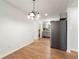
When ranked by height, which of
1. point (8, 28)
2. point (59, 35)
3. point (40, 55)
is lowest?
point (40, 55)

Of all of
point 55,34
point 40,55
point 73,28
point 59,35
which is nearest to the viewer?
point 40,55

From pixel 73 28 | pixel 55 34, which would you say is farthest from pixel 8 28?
pixel 73 28

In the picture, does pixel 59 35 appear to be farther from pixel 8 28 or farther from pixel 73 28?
pixel 8 28

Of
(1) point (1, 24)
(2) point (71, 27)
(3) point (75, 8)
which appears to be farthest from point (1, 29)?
(3) point (75, 8)

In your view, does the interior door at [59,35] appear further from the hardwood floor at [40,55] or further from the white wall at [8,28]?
the white wall at [8,28]

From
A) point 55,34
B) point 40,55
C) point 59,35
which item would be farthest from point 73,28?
point 40,55

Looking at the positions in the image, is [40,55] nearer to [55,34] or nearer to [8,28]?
[55,34]

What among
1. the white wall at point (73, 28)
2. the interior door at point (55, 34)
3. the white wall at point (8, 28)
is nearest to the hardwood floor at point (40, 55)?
the white wall at point (8, 28)

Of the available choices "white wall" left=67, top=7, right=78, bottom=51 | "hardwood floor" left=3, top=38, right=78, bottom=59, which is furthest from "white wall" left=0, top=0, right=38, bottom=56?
"white wall" left=67, top=7, right=78, bottom=51

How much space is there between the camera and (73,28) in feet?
15.0

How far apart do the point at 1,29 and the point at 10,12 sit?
45.7 inches

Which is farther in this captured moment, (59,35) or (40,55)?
(59,35)

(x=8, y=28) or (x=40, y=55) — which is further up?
(x=8, y=28)

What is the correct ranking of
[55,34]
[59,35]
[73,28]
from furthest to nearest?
[55,34] < [59,35] < [73,28]
